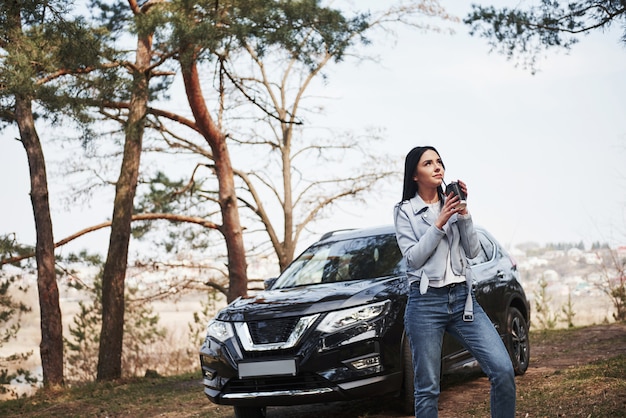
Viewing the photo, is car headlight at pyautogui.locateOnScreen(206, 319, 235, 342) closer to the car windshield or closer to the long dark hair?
the car windshield

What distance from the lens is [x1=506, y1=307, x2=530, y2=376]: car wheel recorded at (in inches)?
314

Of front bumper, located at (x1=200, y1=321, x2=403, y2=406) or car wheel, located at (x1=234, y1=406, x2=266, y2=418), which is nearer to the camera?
front bumper, located at (x1=200, y1=321, x2=403, y2=406)

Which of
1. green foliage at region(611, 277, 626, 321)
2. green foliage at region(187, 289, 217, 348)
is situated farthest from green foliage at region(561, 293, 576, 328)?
green foliage at region(187, 289, 217, 348)

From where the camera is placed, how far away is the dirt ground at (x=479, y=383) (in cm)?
678

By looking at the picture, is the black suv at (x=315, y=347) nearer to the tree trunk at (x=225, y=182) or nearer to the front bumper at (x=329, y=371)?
the front bumper at (x=329, y=371)

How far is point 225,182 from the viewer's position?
18.1 m

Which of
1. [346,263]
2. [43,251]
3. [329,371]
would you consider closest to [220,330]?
[329,371]

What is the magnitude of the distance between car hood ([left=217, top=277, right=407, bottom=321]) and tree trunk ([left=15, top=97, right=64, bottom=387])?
22.1 ft

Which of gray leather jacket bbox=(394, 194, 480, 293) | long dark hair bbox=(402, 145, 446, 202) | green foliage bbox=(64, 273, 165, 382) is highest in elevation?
long dark hair bbox=(402, 145, 446, 202)

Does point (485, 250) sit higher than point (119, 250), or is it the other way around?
point (119, 250)

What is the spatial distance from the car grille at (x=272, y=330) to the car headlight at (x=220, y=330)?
24 cm

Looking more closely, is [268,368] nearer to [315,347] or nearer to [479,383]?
[315,347]

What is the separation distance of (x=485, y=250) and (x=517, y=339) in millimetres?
1049

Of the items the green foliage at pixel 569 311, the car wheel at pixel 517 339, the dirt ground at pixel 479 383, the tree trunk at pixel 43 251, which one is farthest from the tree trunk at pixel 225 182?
the car wheel at pixel 517 339
